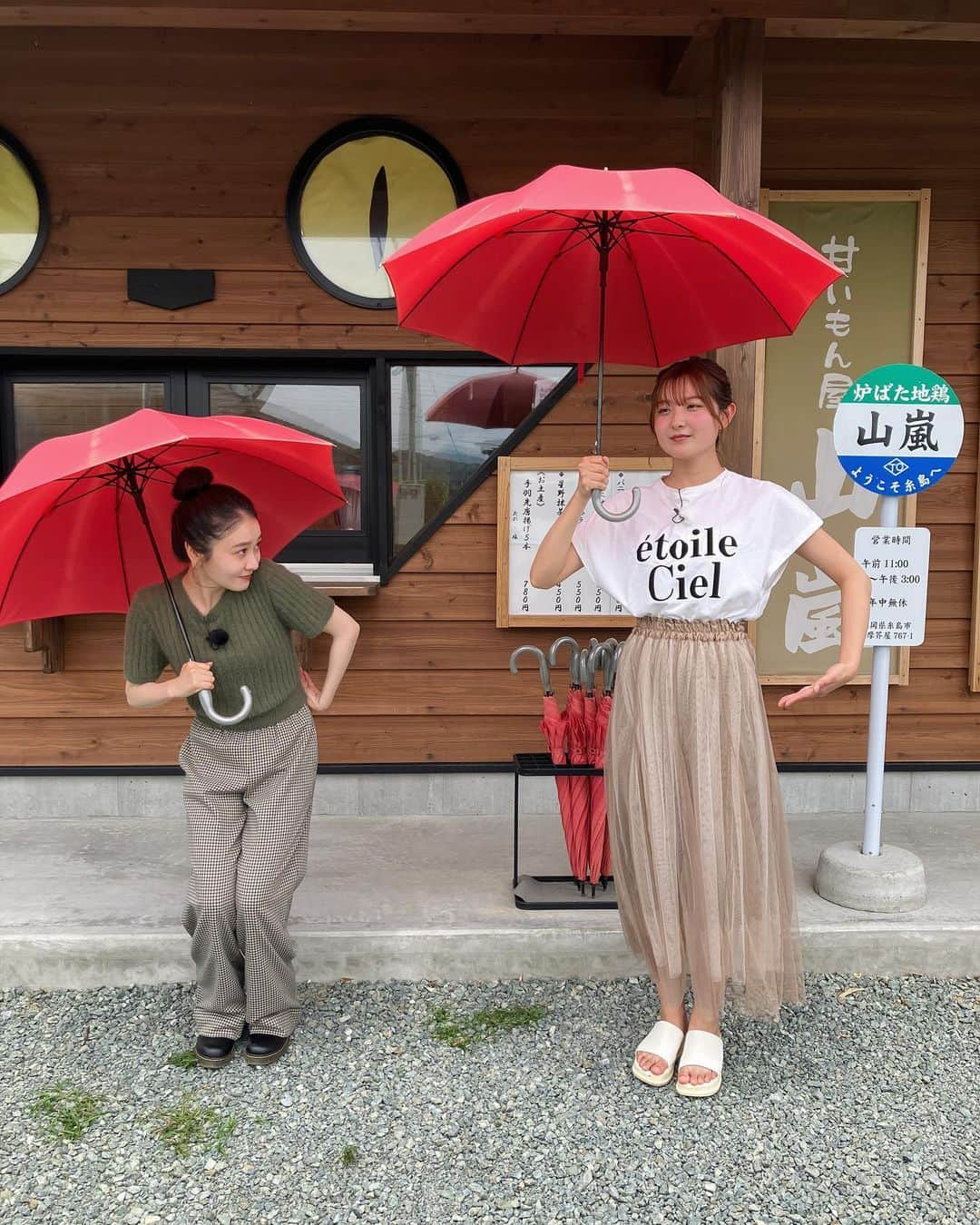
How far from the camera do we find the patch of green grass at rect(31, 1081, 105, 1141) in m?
2.37

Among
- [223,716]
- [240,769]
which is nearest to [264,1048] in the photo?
A: [240,769]

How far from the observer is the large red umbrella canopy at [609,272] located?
7.11 ft

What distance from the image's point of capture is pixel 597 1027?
9.18 ft

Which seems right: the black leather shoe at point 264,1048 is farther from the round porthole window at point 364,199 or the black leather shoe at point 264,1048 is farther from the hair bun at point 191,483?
the round porthole window at point 364,199

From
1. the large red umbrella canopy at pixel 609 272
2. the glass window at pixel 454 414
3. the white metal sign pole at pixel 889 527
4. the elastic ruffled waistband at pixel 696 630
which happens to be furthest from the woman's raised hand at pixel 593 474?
the glass window at pixel 454 414

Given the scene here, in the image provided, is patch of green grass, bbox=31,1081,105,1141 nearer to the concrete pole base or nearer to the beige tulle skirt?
the beige tulle skirt

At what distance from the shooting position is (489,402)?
13.6 ft

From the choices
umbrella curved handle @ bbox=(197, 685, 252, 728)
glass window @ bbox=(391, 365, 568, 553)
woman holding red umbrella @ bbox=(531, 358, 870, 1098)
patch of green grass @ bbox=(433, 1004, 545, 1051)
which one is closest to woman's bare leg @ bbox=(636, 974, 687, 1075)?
woman holding red umbrella @ bbox=(531, 358, 870, 1098)

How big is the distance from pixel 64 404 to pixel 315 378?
3.48ft

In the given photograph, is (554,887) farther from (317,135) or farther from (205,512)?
(317,135)

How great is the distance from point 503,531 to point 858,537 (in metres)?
1.44

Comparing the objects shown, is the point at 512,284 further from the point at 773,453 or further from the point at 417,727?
the point at 417,727

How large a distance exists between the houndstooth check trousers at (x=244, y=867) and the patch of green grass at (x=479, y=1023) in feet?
1.43

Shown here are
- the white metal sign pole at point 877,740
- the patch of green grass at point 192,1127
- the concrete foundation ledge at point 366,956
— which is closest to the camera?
the patch of green grass at point 192,1127
